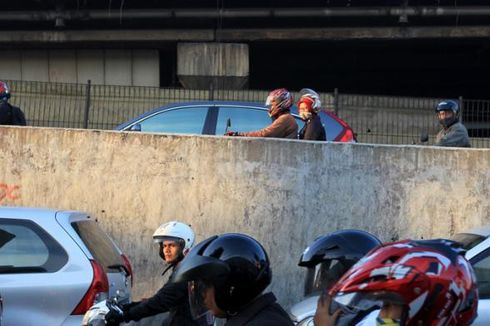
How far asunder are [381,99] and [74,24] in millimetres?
7848

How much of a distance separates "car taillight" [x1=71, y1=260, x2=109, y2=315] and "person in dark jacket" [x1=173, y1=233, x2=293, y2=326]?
3.52 metres

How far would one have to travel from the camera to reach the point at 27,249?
22.6 feet

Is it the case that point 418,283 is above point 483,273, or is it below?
above

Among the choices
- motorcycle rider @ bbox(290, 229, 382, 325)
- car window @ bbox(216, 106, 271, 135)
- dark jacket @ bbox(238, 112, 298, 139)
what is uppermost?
car window @ bbox(216, 106, 271, 135)

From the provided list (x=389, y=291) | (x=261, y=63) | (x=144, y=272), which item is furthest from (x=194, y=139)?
(x=261, y=63)

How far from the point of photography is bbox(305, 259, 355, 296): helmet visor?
150 inches

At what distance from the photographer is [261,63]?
24.5m

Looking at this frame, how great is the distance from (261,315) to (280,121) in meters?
6.75

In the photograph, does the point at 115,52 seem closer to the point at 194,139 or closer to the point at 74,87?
the point at 74,87

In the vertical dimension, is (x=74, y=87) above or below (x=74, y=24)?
below

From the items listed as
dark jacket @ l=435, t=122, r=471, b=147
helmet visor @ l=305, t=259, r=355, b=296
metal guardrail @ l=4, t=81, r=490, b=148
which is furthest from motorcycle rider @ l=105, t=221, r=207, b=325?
metal guardrail @ l=4, t=81, r=490, b=148

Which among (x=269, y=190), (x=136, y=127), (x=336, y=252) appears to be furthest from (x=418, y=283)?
(x=136, y=127)

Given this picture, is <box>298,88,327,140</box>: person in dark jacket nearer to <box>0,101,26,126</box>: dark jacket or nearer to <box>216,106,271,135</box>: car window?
<box>216,106,271,135</box>: car window

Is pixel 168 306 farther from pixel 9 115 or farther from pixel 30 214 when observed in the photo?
pixel 9 115
